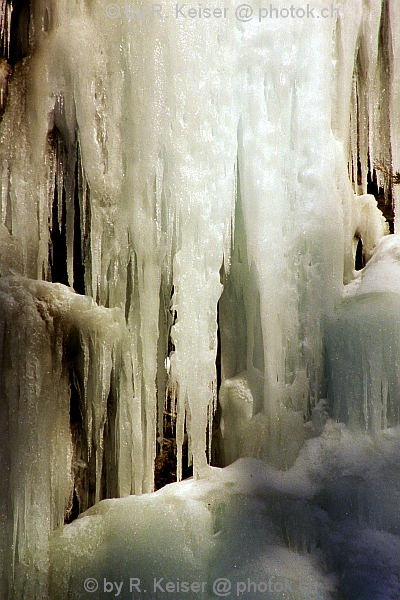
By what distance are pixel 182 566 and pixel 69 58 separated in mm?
1977

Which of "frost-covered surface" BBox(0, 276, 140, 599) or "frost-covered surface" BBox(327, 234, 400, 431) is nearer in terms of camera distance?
"frost-covered surface" BBox(0, 276, 140, 599)

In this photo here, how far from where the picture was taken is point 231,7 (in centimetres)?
297

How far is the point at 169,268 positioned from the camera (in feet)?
9.75

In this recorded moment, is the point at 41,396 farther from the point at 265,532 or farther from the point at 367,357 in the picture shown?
the point at 367,357

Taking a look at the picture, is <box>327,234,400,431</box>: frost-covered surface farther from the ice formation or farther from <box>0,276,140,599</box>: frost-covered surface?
<box>0,276,140,599</box>: frost-covered surface

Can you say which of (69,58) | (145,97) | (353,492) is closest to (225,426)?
(353,492)

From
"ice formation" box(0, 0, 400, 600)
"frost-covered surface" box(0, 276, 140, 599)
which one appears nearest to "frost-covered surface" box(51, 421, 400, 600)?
"ice formation" box(0, 0, 400, 600)

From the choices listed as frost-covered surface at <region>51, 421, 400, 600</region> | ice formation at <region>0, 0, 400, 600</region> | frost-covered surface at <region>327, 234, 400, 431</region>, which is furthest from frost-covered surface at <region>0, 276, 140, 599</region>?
frost-covered surface at <region>327, 234, 400, 431</region>

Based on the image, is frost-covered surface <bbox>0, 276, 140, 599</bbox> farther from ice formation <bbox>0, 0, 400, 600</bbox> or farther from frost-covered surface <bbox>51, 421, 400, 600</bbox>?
frost-covered surface <bbox>51, 421, 400, 600</bbox>

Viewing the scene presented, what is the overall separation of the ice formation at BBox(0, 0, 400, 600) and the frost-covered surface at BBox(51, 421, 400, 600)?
1cm

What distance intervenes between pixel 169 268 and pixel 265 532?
112 centimetres

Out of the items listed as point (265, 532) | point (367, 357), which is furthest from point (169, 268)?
point (265, 532)

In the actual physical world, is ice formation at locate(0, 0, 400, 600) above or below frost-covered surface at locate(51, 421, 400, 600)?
above

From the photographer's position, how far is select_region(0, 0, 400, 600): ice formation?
2.65 metres
